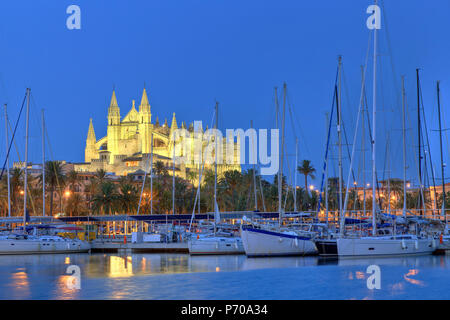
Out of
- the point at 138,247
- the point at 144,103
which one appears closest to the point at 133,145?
the point at 144,103

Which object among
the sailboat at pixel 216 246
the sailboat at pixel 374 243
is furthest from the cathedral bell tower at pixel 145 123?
the sailboat at pixel 374 243

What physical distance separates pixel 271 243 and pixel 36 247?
69.9 feet

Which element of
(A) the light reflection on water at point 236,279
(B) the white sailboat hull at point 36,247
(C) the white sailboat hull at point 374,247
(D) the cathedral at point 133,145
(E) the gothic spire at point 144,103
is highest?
(E) the gothic spire at point 144,103

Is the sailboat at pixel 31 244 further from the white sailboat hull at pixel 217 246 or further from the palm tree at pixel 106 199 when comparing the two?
the palm tree at pixel 106 199

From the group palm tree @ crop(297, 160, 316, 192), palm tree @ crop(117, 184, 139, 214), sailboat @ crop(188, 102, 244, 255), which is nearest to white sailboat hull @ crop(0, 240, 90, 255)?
sailboat @ crop(188, 102, 244, 255)

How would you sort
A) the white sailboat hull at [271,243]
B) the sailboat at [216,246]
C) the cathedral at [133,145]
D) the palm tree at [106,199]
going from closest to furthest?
the white sailboat hull at [271,243] → the sailboat at [216,246] → the palm tree at [106,199] → the cathedral at [133,145]

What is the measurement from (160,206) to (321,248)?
5122 cm

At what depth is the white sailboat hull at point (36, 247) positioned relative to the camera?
5138 centimetres

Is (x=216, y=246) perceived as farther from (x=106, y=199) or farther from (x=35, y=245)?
(x=106, y=199)

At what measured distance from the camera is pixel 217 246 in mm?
47844

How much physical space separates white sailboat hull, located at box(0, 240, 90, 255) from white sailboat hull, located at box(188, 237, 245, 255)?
12517 millimetres

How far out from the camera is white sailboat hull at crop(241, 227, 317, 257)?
41.8 meters

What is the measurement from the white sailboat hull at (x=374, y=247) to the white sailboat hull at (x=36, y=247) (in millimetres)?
25541
